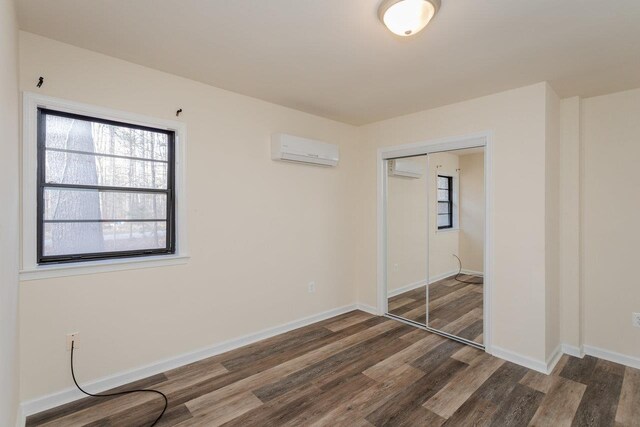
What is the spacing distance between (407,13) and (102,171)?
7.43ft

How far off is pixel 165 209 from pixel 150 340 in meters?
1.05

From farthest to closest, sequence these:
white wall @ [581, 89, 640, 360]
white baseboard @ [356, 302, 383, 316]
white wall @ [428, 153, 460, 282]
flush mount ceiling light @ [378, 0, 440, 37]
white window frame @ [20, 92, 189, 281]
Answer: white baseboard @ [356, 302, 383, 316] → white wall @ [428, 153, 460, 282] → white wall @ [581, 89, 640, 360] → white window frame @ [20, 92, 189, 281] → flush mount ceiling light @ [378, 0, 440, 37]

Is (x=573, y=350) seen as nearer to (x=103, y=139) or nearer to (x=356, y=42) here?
(x=356, y=42)

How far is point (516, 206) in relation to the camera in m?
2.72

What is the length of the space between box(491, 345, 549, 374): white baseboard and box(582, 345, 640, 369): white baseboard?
69 centimetres

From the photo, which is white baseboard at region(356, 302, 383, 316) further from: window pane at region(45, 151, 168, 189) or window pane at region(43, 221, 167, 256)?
window pane at region(45, 151, 168, 189)

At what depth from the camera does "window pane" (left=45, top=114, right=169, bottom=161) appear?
2.12m

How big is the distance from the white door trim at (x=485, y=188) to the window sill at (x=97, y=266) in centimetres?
227

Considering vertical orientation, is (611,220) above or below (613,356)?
above

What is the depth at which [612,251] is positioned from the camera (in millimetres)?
2789

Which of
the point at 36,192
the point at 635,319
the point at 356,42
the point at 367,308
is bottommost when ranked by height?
the point at 367,308

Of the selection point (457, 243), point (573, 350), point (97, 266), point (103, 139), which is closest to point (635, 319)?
point (573, 350)

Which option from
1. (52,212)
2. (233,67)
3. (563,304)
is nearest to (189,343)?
(52,212)

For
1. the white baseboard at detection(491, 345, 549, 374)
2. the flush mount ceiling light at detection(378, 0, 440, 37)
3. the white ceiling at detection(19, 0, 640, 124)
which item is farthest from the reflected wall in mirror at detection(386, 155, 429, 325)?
the flush mount ceiling light at detection(378, 0, 440, 37)
